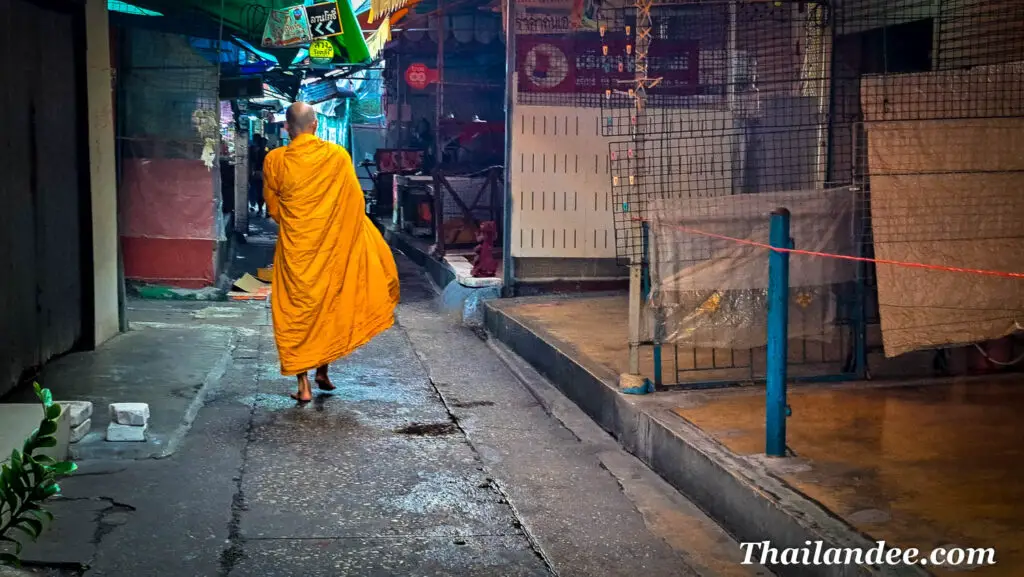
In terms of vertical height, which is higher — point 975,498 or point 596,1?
point 596,1

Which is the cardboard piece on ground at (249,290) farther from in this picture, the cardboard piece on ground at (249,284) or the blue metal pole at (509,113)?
the blue metal pole at (509,113)

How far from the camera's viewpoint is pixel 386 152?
763 inches

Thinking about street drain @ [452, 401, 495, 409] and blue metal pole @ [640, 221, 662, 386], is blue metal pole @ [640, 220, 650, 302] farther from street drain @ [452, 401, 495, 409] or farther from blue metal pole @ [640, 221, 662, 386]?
street drain @ [452, 401, 495, 409]

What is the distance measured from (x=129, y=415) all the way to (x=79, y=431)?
244mm

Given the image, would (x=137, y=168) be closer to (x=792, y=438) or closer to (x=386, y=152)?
(x=792, y=438)

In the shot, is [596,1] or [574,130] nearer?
[596,1]

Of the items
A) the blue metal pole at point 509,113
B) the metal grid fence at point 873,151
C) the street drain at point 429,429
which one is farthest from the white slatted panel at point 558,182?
the street drain at point 429,429

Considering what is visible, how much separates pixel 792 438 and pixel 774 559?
1126mm

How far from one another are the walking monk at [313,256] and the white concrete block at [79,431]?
1.43m

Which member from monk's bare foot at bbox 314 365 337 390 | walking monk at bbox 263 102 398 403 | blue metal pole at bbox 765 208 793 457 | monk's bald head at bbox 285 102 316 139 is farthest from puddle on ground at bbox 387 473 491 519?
monk's bald head at bbox 285 102 316 139

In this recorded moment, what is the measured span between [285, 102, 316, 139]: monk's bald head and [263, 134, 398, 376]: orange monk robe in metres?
0.07

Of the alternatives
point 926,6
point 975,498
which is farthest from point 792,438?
point 926,6

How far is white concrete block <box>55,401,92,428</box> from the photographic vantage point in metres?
5.11

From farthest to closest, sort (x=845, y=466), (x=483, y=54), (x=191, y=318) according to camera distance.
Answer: (x=483, y=54), (x=191, y=318), (x=845, y=466)
